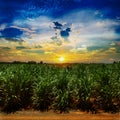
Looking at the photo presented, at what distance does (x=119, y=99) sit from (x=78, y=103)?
55.6 inches

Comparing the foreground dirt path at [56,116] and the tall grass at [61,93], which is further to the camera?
the tall grass at [61,93]

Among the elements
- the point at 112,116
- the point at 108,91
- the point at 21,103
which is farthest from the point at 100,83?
the point at 21,103

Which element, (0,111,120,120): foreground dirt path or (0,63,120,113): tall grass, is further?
(0,63,120,113): tall grass

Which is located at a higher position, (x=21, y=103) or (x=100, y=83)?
(x=100, y=83)

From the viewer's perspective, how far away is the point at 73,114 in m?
10.2

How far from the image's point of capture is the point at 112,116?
10.1 m

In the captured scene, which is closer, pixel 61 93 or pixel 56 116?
pixel 56 116

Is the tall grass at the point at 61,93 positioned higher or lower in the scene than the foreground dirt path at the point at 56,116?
higher

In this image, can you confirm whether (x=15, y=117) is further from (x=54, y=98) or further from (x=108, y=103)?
(x=108, y=103)

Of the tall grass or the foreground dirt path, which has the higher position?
the tall grass

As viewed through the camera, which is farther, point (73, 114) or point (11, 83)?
point (11, 83)

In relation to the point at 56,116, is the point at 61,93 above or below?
above

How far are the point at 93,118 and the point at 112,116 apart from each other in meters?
0.63

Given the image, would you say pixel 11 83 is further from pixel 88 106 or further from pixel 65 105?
pixel 88 106
